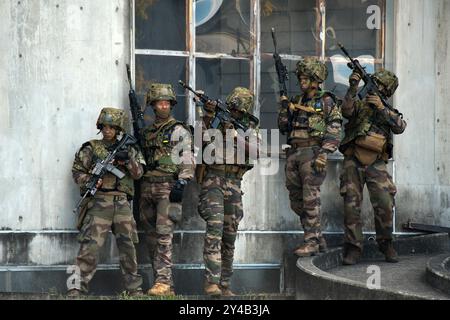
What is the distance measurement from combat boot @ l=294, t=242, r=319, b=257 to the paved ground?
0.90 feet

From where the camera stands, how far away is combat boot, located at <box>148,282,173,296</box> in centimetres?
1014

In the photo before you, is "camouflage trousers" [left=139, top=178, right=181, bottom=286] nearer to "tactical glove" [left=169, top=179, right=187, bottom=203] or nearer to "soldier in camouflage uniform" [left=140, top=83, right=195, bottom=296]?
"soldier in camouflage uniform" [left=140, top=83, right=195, bottom=296]

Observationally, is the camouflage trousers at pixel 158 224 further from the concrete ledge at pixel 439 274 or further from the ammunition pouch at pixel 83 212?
the concrete ledge at pixel 439 274

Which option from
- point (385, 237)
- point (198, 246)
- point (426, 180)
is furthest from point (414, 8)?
point (198, 246)

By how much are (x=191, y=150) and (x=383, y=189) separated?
2225mm

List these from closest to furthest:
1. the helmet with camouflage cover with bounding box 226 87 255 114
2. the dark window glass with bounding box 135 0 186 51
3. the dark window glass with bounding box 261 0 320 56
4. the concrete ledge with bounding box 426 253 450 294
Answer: the concrete ledge with bounding box 426 253 450 294, the helmet with camouflage cover with bounding box 226 87 255 114, the dark window glass with bounding box 135 0 186 51, the dark window glass with bounding box 261 0 320 56

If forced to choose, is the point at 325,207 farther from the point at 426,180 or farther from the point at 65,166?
the point at 65,166

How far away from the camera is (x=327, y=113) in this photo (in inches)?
431

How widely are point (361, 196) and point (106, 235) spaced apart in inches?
114

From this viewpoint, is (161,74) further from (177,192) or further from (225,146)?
(177,192)

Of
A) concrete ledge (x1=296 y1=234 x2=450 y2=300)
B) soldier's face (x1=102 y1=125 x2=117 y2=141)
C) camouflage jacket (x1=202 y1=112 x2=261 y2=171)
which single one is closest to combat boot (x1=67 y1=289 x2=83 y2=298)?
soldier's face (x1=102 y1=125 x2=117 y2=141)

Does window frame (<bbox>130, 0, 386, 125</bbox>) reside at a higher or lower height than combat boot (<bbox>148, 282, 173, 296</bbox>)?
higher

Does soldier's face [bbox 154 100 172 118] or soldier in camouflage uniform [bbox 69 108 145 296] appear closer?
soldier in camouflage uniform [bbox 69 108 145 296]

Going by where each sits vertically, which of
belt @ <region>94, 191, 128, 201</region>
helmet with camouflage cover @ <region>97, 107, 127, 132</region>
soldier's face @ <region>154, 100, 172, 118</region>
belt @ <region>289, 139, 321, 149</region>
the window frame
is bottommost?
belt @ <region>94, 191, 128, 201</region>
